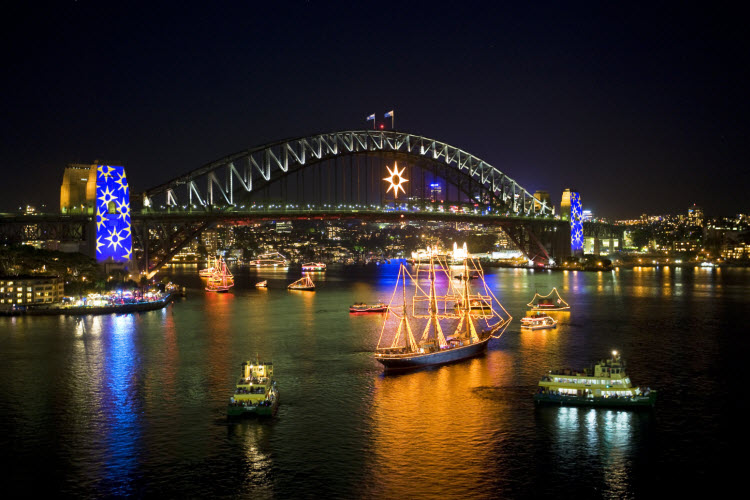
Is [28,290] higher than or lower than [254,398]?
higher

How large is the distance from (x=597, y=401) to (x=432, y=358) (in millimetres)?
8186

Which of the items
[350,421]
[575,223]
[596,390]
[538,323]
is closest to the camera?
[350,421]

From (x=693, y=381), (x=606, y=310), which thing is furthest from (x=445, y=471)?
(x=606, y=310)

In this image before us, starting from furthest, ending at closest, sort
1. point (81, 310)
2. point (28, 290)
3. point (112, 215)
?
point (112, 215) < point (28, 290) < point (81, 310)

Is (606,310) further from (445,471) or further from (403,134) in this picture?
(403,134)

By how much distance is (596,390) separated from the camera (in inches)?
970

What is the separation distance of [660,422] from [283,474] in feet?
38.8

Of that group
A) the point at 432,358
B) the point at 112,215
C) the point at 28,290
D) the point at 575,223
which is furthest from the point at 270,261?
the point at 432,358

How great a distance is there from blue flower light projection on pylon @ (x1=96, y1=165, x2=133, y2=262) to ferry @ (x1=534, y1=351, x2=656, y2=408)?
4063cm

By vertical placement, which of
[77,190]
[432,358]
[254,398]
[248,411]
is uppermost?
[77,190]

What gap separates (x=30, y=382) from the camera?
27641 mm

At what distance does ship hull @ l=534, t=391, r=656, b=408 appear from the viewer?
945 inches

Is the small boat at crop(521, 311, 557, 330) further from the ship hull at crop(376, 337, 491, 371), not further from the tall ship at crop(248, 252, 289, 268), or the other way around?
the tall ship at crop(248, 252, 289, 268)

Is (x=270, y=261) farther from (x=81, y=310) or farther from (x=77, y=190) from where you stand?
(x=81, y=310)
